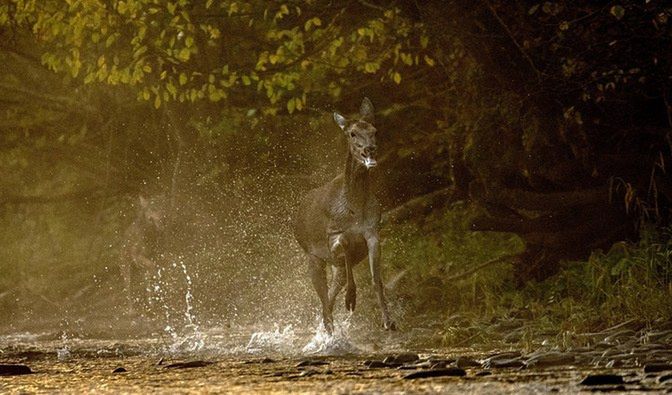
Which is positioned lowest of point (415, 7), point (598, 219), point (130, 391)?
point (130, 391)

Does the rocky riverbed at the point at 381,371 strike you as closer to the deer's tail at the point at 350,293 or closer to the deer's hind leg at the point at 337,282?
the deer's tail at the point at 350,293

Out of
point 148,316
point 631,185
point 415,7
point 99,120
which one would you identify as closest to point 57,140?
point 99,120

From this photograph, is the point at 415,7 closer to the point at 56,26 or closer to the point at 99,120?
the point at 56,26

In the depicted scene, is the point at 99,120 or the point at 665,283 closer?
the point at 665,283

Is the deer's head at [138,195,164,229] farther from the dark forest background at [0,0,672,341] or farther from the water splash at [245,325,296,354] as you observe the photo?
the water splash at [245,325,296,354]

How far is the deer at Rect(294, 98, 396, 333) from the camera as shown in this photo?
13531mm

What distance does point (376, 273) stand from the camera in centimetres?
1347

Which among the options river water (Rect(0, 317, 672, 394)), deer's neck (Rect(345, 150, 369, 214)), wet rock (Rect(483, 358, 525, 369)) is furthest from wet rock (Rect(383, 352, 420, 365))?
deer's neck (Rect(345, 150, 369, 214))

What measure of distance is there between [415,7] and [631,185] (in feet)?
9.91

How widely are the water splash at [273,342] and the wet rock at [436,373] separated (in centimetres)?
478

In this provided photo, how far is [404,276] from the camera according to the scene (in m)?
18.2

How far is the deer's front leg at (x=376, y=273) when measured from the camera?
13.2 meters

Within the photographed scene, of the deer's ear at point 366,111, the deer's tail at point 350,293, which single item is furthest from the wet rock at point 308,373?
the deer's ear at point 366,111

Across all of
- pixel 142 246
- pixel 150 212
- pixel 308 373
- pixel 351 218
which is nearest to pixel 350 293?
pixel 351 218
